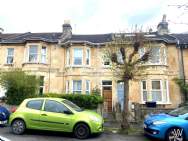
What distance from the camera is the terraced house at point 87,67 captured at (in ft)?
70.8

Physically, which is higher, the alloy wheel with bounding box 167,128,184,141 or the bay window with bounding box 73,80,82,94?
the bay window with bounding box 73,80,82,94

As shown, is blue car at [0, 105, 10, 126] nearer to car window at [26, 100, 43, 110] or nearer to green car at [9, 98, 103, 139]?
green car at [9, 98, 103, 139]

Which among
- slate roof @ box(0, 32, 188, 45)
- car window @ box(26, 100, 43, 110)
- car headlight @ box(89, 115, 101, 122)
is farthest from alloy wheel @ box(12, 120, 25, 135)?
slate roof @ box(0, 32, 188, 45)

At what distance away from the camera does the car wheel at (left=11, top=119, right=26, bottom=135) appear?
10.7 metres

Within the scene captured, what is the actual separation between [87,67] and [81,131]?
41.2 ft

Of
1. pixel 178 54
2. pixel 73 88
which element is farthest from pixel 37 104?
pixel 178 54

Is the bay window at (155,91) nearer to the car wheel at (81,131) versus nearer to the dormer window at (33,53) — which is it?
the dormer window at (33,53)

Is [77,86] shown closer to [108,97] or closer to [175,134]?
[108,97]

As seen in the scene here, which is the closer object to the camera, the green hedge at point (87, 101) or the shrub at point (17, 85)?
the green hedge at point (87, 101)

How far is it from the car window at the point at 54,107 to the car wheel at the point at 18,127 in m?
1.34

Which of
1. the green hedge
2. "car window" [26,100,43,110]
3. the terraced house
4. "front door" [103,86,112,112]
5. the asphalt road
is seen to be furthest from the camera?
"front door" [103,86,112,112]

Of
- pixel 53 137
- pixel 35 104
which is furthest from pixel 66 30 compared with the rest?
pixel 53 137

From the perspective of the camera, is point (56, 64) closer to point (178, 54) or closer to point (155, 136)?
point (178, 54)

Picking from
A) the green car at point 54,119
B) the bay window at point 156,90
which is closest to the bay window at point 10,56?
the green car at point 54,119
